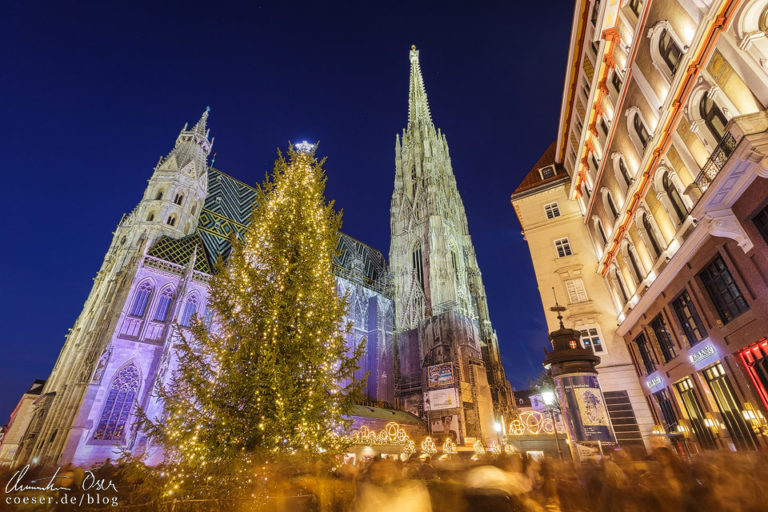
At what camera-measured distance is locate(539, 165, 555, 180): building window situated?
24.3 meters

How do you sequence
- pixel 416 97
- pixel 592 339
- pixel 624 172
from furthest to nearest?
pixel 416 97 → pixel 592 339 → pixel 624 172

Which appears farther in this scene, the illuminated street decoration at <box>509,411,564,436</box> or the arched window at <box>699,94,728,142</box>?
the illuminated street decoration at <box>509,411,564,436</box>

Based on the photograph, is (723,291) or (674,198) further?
(674,198)

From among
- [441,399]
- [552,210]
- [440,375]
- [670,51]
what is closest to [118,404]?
[441,399]

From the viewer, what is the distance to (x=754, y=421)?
8883mm

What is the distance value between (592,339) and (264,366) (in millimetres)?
17819

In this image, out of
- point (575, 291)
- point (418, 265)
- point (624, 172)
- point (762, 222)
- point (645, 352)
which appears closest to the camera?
point (762, 222)

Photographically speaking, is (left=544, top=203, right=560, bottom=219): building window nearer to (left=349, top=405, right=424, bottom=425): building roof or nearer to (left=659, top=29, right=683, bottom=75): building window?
(left=659, top=29, right=683, bottom=75): building window

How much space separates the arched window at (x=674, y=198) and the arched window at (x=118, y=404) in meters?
31.7

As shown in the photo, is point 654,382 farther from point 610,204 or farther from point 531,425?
point 610,204

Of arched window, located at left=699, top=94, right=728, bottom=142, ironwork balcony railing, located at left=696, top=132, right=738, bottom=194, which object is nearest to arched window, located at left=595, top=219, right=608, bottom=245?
ironwork balcony railing, located at left=696, top=132, right=738, bottom=194

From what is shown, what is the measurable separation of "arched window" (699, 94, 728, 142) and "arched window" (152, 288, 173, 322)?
32091 mm

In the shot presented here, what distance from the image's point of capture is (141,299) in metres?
25.6

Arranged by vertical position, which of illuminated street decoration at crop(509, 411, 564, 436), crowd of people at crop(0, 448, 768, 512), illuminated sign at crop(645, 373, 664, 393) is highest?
illuminated sign at crop(645, 373, 664, 393)
